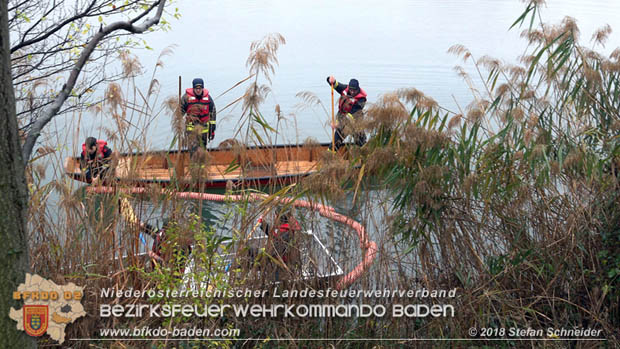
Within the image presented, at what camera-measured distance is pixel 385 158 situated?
3.01m

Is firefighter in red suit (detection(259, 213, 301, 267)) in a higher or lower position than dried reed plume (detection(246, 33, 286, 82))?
lower

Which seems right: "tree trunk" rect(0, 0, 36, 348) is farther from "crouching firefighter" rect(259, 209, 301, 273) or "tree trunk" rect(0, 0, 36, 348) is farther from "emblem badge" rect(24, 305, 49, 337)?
"crouching firefighter" rect(259, 209, 301, 273)

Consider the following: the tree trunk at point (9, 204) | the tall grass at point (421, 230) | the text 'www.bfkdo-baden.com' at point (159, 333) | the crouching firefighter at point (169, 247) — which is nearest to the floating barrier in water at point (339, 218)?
the tall grass at point (421, 230)

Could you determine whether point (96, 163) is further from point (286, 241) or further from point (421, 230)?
point (421, 230)

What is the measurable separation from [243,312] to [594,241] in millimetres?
2055

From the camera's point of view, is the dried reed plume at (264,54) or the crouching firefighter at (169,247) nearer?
the crouching firefighter at (169,247)

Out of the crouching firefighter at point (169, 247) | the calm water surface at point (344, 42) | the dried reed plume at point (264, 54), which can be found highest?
the calm water surface at point (344, 42)

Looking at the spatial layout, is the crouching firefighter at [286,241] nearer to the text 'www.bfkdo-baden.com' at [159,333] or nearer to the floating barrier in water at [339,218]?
the floating barrier in water at [339,218]

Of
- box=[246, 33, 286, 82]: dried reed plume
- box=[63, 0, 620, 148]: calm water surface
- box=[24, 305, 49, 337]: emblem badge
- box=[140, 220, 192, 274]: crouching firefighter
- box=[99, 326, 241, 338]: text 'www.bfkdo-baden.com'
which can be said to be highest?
box=[63, 0, 620, 148]: calm water surface

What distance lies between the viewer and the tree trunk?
2076mm

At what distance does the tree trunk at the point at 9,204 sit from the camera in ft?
6.81

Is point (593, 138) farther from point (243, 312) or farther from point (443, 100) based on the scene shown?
point (443, 100)

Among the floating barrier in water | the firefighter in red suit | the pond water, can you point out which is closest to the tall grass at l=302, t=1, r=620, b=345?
the floating barrier in water

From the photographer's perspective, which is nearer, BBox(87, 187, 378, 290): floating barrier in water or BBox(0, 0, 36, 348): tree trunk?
BBox(0, 0, 36, 348): tree trunk
